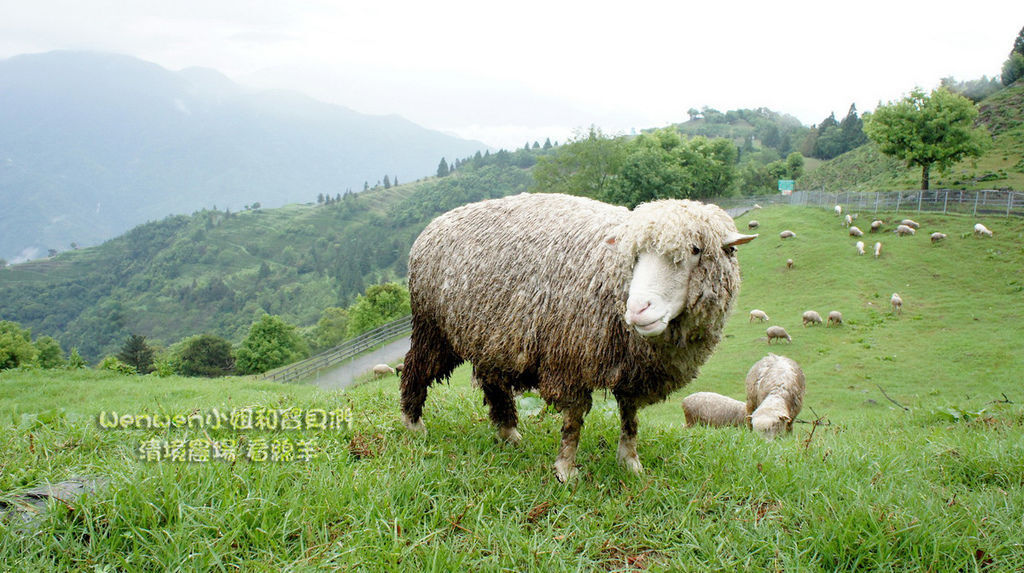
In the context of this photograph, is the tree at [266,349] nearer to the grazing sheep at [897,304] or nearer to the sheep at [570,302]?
the grazing sheep at [897,304]

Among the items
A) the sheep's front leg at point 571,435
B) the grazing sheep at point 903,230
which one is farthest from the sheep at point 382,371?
the grazing sheep at point 903,230

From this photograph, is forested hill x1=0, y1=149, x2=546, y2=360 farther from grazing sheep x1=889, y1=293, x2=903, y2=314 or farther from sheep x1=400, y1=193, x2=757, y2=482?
sheep x1=400, y1=193, x2=757, y2=482

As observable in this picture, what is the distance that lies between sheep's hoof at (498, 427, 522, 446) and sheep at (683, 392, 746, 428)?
18.6 ft

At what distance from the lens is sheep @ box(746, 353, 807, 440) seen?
24.4 feet

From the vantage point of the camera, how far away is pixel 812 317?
738 inches

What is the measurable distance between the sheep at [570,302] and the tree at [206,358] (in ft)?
177

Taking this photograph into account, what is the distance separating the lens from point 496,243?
13.6 feet

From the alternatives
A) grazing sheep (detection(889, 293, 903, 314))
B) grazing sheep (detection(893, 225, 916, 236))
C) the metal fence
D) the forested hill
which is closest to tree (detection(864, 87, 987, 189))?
grazing sheep (detection(893, 225, 916, 236))

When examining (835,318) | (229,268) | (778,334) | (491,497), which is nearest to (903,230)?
(835,318)

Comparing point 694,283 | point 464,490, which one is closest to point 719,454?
point 694,283

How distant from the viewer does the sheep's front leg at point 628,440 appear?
377cm

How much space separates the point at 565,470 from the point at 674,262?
5.80 ft

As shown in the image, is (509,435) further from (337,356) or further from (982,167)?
(982,167)

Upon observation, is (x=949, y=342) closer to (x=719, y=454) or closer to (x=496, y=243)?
(x=719, y=454)
